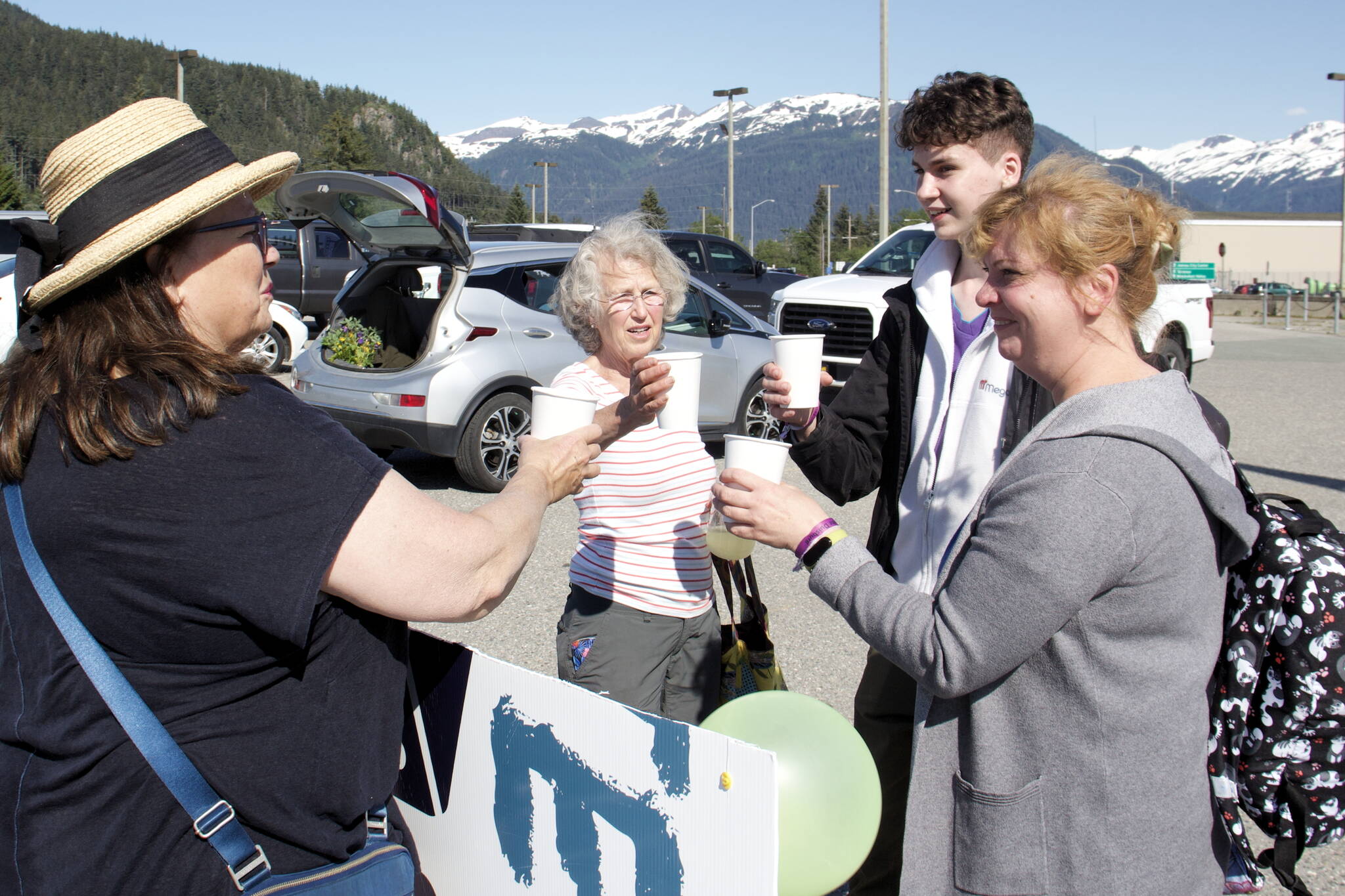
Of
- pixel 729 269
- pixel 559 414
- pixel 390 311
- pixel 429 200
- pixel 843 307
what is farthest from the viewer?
pixel 729 269

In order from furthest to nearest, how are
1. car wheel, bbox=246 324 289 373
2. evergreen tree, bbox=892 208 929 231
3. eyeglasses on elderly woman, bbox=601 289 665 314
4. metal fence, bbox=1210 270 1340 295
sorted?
1. metal fence, bbox=1210 270 1340 295
2. evergreen tree, bbox=892 208 929 231
3. car wheel, bbox=246 324 289 373
4. eyeglasses on elderly woman, bbox=601 289 665 314

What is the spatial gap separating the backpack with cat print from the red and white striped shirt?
4.20ft

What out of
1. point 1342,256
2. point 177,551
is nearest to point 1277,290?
point 1342,256

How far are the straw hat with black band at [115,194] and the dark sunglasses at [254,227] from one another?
0.04 metres

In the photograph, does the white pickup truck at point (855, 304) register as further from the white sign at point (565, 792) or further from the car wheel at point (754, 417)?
the white sign at point (565, 792)

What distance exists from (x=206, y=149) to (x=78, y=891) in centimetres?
113

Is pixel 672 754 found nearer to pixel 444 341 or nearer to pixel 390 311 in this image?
pixel 444 341

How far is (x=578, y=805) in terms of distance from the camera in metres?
1.69

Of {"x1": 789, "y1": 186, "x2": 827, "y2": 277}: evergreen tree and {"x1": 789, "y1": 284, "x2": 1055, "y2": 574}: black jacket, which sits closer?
{"x1": 789, "y1": 284, "x2": 1055, "y2": 574}: black jacket

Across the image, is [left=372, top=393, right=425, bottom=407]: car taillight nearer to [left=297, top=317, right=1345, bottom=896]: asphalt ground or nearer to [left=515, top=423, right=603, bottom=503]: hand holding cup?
[left=297, top=317, right=1345, bottom=896]: asphalt ground

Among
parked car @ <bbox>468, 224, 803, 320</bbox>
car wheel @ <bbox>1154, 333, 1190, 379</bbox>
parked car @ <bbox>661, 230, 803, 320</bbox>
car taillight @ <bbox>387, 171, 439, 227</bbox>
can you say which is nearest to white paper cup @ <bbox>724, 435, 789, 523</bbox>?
car taillight @ <bbox>387, 171, 439, 227</bbox>

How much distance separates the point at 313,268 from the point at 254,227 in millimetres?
15225

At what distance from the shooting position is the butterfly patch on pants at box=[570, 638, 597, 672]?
2574mm

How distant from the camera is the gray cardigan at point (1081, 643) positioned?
1.51 m
